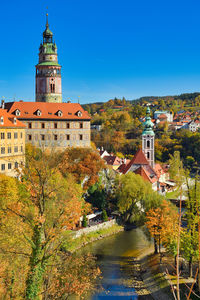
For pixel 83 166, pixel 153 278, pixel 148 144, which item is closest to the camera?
pixel 153 278

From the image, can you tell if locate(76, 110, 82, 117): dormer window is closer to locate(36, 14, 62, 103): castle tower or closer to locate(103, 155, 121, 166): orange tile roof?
locate(36, 14, 62, 103): castle tower

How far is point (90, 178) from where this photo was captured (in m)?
36.2

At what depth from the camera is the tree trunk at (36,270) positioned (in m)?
11.8

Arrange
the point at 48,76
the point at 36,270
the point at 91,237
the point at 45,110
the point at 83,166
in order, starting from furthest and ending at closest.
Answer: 1. the point at 48,76
2. the point at 45,110
3. the point at 83,166
4. the point at 91,237
5. the point at 36,270

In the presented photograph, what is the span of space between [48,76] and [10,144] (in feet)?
62.9

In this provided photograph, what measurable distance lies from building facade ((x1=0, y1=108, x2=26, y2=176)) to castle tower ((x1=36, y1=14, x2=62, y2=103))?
15393 millimetres

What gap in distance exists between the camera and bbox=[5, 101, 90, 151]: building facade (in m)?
41.2

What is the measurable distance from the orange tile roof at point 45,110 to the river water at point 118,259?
17533 millimetres

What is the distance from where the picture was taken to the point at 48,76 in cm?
4978

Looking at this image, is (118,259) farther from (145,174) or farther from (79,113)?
(79,113)

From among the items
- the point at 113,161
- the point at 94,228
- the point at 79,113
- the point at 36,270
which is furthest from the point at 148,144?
the point at 36,270

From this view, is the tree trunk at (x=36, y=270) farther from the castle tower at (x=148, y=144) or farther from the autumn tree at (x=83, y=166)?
the castle tower at (x=148, y=144)

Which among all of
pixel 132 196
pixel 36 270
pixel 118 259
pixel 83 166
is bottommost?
pixel 118 259

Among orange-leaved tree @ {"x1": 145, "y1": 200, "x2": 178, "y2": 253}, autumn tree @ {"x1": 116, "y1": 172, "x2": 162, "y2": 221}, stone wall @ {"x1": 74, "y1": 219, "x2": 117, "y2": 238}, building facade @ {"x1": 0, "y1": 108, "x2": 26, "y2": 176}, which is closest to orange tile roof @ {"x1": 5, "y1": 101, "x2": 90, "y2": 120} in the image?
building facade @ {"x1": 0, "y1": 108, "x2": 26, "y2": 176}
